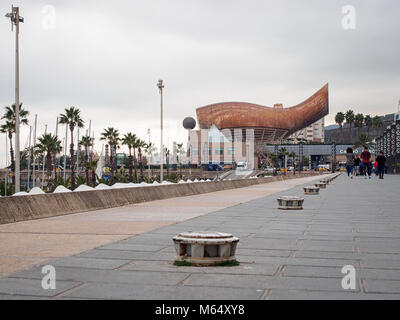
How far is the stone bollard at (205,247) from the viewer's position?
543cm

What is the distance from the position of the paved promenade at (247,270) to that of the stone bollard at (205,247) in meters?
0.15

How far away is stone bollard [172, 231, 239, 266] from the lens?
5.43 m

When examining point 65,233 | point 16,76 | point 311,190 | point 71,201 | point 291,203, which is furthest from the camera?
point 16,76

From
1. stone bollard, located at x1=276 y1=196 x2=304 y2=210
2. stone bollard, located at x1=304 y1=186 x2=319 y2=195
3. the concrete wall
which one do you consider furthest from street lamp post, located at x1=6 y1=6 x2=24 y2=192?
stone bollard, located at x1=276 y1=196 x2=304 y2=210

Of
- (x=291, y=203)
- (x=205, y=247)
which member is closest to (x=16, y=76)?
(x=291, y=203)

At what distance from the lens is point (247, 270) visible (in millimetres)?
5332

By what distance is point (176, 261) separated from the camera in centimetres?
563

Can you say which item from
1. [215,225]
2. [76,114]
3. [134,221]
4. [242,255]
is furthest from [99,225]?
[76,114]

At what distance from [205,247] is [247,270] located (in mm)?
473

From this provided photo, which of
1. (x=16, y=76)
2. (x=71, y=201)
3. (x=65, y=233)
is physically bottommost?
(x=65, y=233)

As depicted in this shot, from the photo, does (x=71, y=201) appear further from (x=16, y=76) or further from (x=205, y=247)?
(x=16, y=76)

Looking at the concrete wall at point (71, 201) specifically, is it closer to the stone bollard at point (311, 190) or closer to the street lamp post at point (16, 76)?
the stone bollard at point (311, 190)
